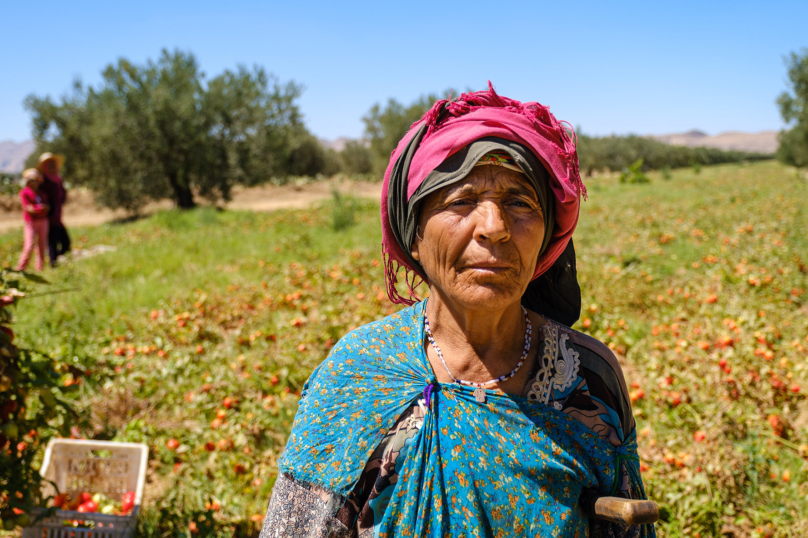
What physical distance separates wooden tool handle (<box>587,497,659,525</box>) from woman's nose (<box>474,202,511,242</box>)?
0.65m

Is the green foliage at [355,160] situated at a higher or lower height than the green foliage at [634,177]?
higher

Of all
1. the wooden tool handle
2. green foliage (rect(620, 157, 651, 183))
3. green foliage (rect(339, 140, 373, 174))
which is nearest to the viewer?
the wooden tool handle

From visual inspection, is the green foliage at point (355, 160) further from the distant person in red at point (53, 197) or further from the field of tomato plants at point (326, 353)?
the field of tomato plants at point (326, 353)

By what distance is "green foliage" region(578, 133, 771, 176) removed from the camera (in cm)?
4831

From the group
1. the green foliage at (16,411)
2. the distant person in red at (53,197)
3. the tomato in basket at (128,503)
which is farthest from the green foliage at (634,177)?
the green foliage at (16,411)

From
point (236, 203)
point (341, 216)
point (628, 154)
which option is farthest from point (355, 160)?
point (341, 216)

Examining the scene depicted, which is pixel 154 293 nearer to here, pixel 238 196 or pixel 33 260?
pixel 33 260

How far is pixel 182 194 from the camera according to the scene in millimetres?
18641

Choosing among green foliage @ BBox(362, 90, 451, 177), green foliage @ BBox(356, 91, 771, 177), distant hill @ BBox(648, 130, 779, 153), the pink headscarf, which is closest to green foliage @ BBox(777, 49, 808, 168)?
green foliage @ BBox(356, 91, 771, 177)

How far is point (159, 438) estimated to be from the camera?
3111 millimetres

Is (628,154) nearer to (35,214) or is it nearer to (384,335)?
(35,214)

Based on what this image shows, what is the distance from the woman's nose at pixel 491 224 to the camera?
1.20 meters

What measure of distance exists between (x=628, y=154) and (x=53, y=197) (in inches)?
2153

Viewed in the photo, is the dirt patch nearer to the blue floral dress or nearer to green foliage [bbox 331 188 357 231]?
green foliage [bbox 331 188 357 231]
